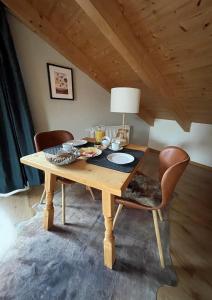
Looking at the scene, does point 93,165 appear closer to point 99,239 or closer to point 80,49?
point 99,239

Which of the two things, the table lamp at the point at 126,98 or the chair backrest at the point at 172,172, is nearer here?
the chair backrest at the point at 172,172

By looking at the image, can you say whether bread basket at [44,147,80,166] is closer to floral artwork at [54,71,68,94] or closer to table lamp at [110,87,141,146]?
table lamp at [110,87,141,146]

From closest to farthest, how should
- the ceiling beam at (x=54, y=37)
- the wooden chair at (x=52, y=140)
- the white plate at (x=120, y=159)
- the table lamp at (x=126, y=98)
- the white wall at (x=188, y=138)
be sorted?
the white plate at (x=120, y=159) → the wooden chair at (x=52, y=140) → the ceiling beam at (x=54, y=37) → the table lamp at (x=126, y=98) → the white wall at (x=188, y=138)

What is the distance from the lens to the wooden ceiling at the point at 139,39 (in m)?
1.20

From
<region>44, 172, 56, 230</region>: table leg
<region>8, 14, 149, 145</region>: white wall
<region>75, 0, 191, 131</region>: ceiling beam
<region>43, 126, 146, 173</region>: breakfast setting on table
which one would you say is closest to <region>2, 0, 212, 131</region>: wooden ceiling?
<region>75, 0, 191, 131</region>: ceiling beam

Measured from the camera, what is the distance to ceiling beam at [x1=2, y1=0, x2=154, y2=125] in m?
1.55

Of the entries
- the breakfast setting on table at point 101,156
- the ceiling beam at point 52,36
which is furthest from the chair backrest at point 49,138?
the ceiling beam at point 52,36

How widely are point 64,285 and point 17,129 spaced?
5.28 feet

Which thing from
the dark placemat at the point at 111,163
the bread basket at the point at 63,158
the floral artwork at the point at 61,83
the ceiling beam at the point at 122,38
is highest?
the ceiling beam at the point at 122,38

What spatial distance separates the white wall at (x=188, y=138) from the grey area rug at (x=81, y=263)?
2033mm

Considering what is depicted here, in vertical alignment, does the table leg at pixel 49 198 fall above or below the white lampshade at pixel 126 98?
below

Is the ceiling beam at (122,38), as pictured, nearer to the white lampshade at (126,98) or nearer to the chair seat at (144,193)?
the white lampshade at (126,98)

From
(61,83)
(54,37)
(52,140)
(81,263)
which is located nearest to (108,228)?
(81,263)

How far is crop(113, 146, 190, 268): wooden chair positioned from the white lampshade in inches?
27.5
